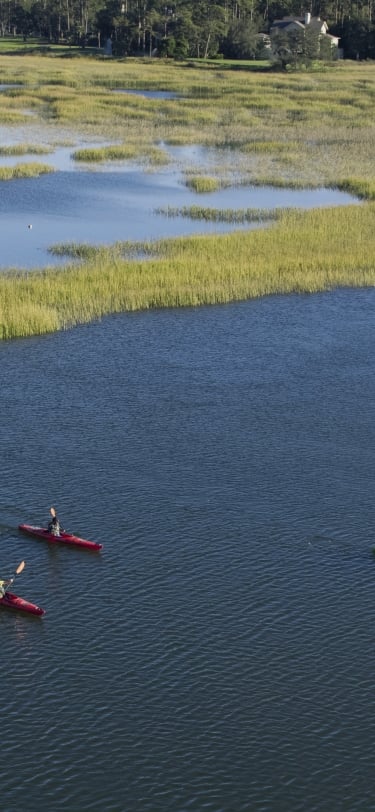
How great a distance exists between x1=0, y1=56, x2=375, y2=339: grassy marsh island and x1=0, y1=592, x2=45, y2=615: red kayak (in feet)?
80.9

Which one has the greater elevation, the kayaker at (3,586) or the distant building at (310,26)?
the distant building at (310,26)

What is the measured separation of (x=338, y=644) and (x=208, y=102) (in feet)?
374

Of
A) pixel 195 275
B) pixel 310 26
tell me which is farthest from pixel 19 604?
pixel 310 26

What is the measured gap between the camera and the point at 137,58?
189625 millimetres

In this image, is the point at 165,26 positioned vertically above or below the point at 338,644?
above

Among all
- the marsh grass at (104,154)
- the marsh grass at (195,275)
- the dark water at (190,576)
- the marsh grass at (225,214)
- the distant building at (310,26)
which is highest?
the distant building at (310,26)

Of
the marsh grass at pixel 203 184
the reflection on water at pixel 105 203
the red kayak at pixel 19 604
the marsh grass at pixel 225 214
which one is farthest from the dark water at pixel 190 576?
the marsh grass at pixel 203 184

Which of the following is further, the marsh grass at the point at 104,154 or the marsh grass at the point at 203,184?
the marsh grass at the point at 104,154

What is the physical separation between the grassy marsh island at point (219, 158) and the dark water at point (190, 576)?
6232 mm

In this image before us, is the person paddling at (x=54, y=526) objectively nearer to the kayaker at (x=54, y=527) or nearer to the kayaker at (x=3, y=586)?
the kayaker at (x=54, y=527)

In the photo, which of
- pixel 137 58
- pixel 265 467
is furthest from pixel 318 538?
pixel 137 58

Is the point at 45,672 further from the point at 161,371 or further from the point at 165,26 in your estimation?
the point at 165,26

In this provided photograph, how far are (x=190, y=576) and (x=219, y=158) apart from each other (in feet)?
237

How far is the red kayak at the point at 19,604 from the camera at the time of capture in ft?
103
